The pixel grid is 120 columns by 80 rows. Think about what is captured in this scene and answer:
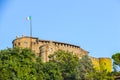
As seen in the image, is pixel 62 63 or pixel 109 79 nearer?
pixel 109 79

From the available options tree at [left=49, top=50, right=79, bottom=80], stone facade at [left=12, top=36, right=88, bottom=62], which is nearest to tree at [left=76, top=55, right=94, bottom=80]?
tree at [left=49, top=50, right=79, bottom=80]

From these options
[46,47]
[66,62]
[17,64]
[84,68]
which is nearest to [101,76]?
[84,68]

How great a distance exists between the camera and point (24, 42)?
96188 mm

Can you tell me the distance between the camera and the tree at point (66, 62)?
8150 cm

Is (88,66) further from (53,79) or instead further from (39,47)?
(39,47)

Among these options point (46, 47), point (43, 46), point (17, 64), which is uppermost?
point (43, 46)

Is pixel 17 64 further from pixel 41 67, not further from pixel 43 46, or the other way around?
pixel 43 46

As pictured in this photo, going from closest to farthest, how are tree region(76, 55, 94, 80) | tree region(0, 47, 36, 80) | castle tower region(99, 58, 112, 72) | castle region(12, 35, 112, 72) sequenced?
tree region(0, 47, 36, 80), tree region(76, 55, 94, 80), castle region(12, 35, 112, 72), castle tower region(99, 58, 112, 72)

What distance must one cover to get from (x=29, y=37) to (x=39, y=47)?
2.65m

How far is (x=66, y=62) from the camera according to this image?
84.8 metres

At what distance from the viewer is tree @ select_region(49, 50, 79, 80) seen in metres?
81.5

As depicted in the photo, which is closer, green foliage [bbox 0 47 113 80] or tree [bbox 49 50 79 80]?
green foliage [bbox 0 47 113 80]

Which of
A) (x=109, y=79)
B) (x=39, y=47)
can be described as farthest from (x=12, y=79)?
(x=39, y=47)

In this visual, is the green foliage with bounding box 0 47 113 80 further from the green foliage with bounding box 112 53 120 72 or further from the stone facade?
the stone facade
